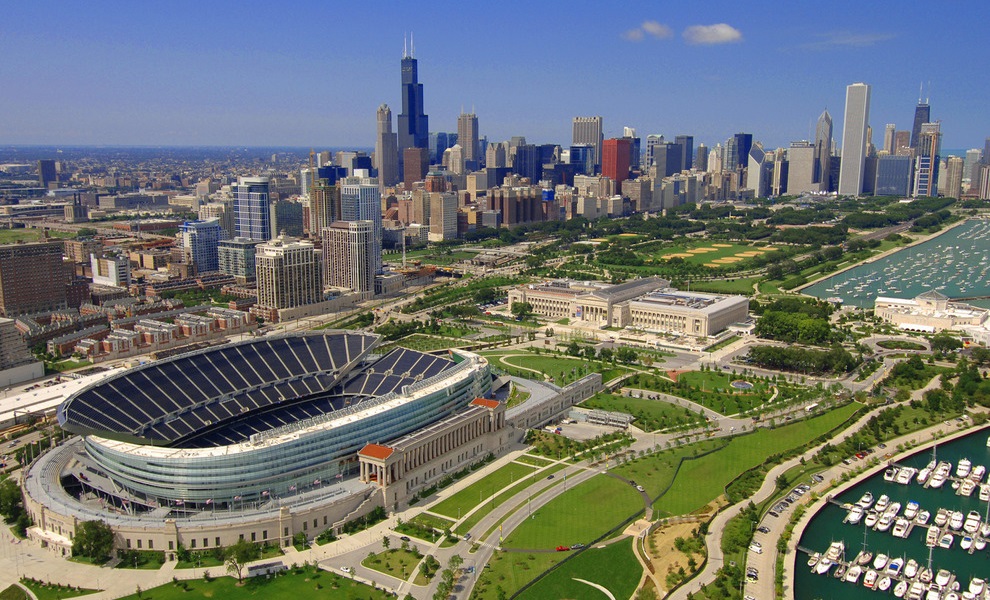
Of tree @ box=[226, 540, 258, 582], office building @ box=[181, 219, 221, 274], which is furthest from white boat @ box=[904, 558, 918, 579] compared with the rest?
office building @ box=[181, 219, 221, 274]

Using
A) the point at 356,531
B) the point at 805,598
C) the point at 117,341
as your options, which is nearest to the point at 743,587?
the point at 805,598

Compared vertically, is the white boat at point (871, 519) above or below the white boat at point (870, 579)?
above

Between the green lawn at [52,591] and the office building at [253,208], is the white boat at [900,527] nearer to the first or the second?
the green lawn at [52,591]

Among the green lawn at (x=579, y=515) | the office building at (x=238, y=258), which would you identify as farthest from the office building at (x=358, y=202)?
the green lawn at (x=579, y=515)

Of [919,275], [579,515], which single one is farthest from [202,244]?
[919,275]

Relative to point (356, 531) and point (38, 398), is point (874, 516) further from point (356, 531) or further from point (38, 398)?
point (38, 398)
